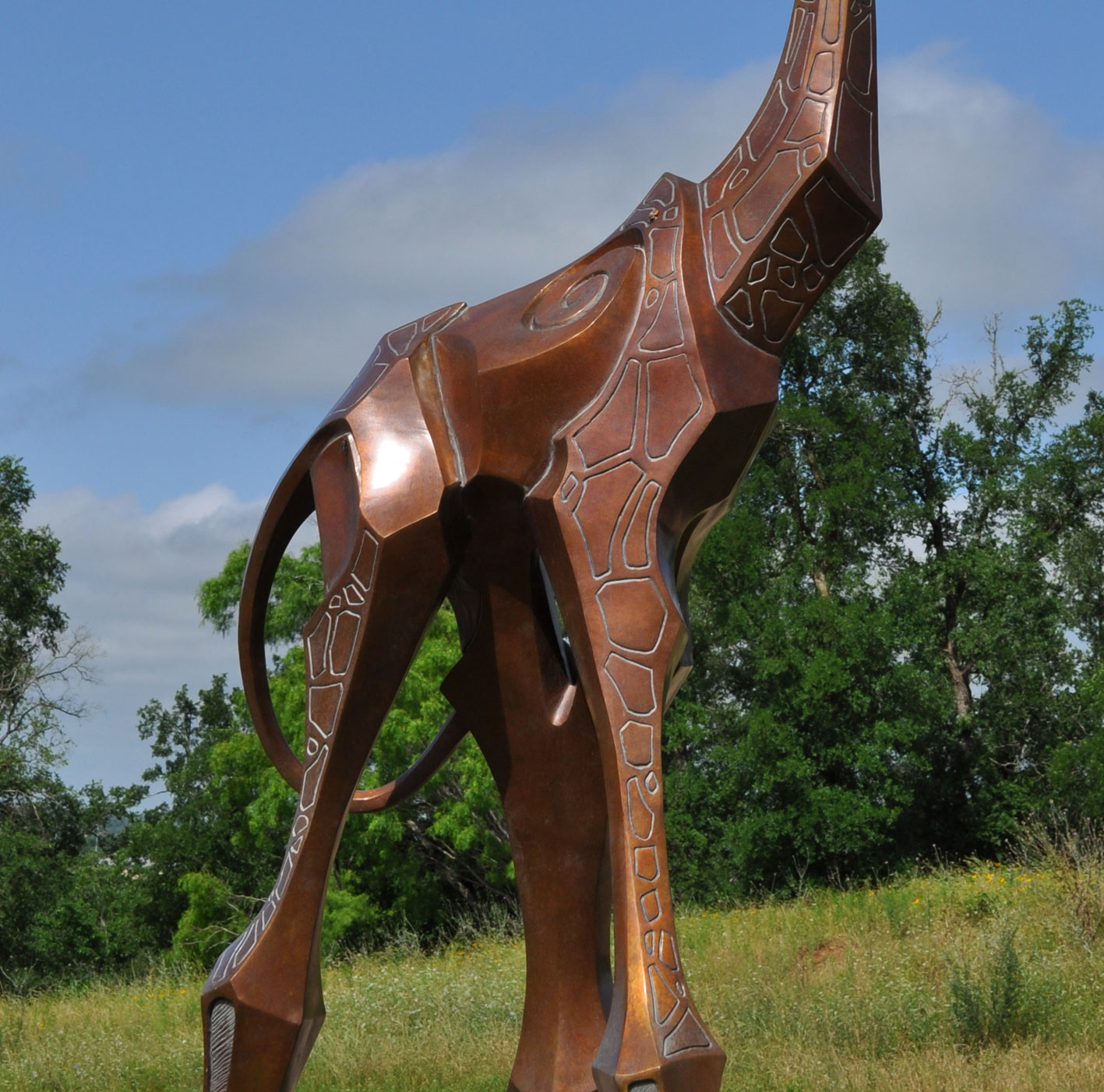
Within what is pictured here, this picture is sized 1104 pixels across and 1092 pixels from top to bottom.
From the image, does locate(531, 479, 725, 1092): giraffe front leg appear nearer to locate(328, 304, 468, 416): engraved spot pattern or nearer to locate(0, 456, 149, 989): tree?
locate(328, 304, 468, 416): engraved spot pattern

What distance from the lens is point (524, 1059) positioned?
4.73m

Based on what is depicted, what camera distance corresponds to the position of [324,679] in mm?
4453

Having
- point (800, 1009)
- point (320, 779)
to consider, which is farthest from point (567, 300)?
point (800, 1009)

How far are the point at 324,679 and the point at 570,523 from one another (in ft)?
3.26

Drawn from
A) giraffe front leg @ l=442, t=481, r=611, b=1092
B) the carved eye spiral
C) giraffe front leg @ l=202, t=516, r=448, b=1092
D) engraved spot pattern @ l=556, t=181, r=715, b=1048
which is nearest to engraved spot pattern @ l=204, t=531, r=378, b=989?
giraffe front leg @ l=202, t=516, r=448, b=1092

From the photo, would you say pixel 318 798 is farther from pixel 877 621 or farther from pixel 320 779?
pixel 877 621

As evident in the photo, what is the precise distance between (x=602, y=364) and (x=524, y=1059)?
2.39 meters

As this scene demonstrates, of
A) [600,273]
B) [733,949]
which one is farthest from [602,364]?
[733,949]

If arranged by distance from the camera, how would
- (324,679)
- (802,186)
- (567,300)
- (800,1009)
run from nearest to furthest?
(802,186) → (324,679) → (567,300) → (800,1009)

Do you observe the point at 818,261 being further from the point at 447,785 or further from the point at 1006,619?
the point at 1006,619

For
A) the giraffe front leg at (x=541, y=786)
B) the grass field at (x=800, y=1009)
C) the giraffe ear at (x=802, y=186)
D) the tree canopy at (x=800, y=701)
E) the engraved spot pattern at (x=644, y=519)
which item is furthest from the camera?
the tree canopy at (x=800, y=701)

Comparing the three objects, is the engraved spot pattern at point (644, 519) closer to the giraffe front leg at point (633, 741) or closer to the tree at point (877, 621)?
the giraffe front leg at point (633, 741)

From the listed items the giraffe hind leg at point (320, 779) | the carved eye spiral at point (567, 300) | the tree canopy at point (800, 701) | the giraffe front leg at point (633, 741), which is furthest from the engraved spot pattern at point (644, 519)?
the tree canopy at point (800, 701)

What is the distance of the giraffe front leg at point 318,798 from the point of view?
413 centimetres
